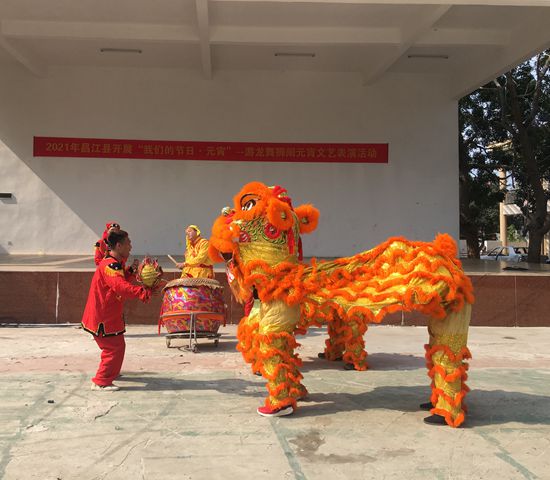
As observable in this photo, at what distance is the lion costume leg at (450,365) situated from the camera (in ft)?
12.0

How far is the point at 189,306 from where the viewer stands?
615 cm

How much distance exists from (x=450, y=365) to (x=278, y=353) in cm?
115


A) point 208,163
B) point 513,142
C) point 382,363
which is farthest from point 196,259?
point 513,142

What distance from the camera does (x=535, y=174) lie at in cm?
1405

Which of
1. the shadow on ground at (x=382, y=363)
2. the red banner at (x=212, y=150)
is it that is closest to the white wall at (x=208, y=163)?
the red banner at (x=212, y=150)

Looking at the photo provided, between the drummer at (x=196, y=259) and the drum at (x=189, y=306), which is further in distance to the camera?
the drummer at (x=196, y=259)

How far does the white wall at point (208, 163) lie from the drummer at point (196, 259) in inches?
205

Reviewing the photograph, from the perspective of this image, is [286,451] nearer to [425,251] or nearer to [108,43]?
[425,251]

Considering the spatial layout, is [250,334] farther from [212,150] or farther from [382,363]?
[212,150]

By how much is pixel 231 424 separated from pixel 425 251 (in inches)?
68.6

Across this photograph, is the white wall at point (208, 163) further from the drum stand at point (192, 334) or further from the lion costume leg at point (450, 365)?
the lion costume leg at point (450, 365)

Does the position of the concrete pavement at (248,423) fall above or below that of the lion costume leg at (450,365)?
below

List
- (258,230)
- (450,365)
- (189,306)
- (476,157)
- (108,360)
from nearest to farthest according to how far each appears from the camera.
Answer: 1. (450,365)
2. (258,230)
3. (108,360)
4. (189,306)
5. (476,157)

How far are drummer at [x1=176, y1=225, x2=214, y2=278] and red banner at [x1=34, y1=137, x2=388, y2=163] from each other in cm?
546
